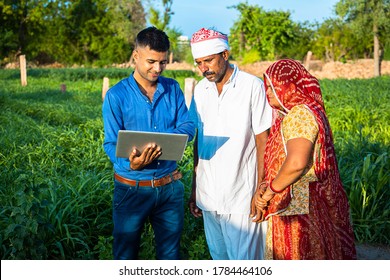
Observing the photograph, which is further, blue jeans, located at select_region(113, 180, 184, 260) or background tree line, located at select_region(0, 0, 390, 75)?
background tree line, located at select_region(0, 0, 390, 75)

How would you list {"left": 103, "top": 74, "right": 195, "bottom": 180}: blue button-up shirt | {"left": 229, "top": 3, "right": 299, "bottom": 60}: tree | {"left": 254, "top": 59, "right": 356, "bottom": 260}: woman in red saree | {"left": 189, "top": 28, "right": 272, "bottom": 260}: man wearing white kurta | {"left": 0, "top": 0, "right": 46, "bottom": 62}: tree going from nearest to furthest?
{"left": 254, "top": 59, "right": 356, "bottom": 260}: woman in red saree
{"left": 103, "top": 74, "right": 195, "bottom": 180}: blue button-up shirt
{"left": 189, "top": 28, "right": 272, "bottom": 260}: man wearing white kurta
{"left": 229, "top": 3, "right": 299, "bottom": 60}: tree
{"left": 0, "top": 0, "right": 46, "bottom": 62}: tree

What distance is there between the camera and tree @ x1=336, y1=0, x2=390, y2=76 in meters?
31.0

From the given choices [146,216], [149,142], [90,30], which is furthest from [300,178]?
[90,30]

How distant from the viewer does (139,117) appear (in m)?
2.76

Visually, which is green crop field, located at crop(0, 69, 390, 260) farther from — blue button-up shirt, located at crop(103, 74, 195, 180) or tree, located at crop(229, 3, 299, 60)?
tree, located at crop(229, 3, 299, 60)

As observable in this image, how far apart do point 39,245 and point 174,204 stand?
3.08 ft

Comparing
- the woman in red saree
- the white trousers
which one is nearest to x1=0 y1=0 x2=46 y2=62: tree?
the white trousers

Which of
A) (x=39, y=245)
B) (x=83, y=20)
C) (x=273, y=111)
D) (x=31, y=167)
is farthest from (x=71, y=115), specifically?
(x=83, y=20)

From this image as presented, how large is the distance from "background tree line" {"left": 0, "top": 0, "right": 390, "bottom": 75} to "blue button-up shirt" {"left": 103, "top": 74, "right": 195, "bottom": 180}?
28.6m

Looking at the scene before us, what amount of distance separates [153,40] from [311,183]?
3.70ft

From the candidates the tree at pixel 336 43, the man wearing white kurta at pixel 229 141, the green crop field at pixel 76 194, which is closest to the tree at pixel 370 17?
the tree at pixel 336 43

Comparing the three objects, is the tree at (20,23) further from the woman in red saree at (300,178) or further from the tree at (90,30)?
the woman in red saree at (300,178)

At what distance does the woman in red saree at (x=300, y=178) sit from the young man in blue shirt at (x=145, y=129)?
0.50m

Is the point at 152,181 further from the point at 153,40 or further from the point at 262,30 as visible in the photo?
the point at 262,30
